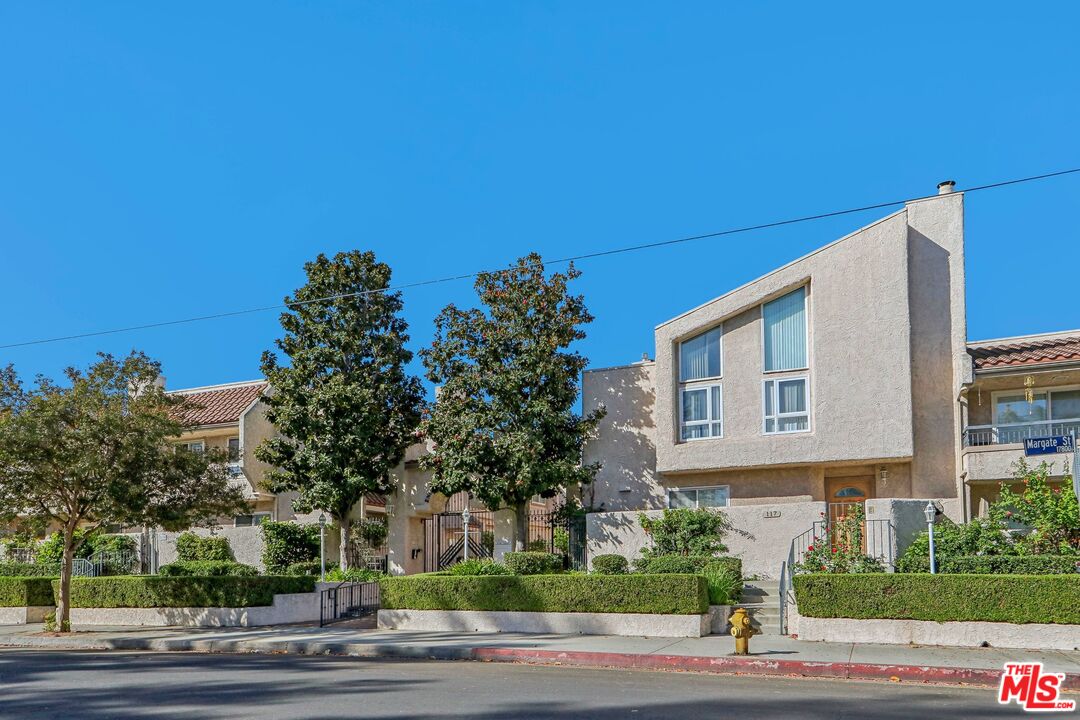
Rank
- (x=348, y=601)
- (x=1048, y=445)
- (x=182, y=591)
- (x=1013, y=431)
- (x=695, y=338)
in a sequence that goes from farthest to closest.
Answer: (x=695, y=338)
(x=1013, y=431)
(x=348, y=601)
(x=182, y=591)
(x=1048, y=445)

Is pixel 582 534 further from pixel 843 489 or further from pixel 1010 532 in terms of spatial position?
→ pixel 1010 532

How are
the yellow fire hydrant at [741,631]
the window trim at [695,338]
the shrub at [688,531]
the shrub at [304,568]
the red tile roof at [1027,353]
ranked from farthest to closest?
the shrub at [304,568] < the window trim at [695,338] < the red tile roof at [1027,353] < the shrub at [688,531] < the yellow fire hydrant at [741,631]

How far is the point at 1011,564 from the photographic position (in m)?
17.6

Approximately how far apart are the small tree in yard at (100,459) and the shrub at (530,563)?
6558mm

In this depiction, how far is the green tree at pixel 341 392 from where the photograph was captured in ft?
92.3

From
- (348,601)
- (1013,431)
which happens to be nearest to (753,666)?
(348,601)

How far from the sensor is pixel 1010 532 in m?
20.0

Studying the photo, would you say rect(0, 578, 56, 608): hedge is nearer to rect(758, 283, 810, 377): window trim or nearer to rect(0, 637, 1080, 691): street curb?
rect(0, 637, 1080, 691): street curb

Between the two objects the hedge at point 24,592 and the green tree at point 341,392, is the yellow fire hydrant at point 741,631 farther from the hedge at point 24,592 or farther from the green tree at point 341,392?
the hedge at point 24,592

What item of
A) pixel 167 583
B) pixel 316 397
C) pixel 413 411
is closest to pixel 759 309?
pixel 413 411

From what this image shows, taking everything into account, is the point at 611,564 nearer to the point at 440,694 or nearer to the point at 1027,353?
the point at 440,694

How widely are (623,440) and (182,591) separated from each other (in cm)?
1202
